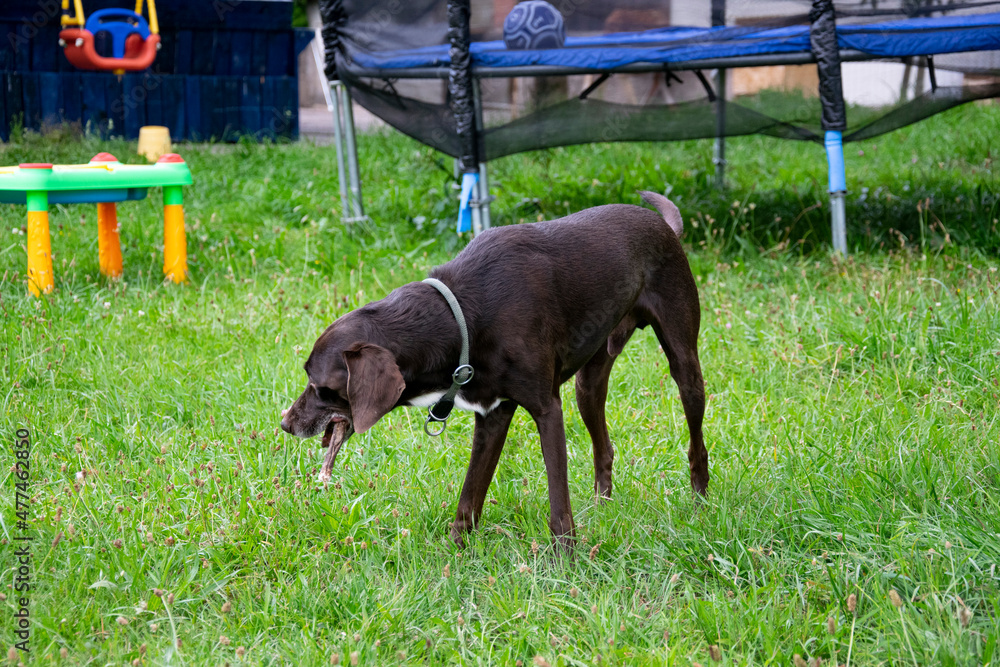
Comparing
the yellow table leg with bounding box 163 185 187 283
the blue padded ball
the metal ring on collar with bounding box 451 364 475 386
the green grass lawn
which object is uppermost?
the blue padded ball

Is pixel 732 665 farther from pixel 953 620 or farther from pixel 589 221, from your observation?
pixel 589 221

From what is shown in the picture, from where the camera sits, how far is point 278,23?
9.79 metres

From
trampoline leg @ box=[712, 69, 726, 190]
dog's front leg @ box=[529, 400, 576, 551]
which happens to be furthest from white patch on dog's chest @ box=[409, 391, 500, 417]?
trampoline leg @ box=[712, 69, 726, 190]

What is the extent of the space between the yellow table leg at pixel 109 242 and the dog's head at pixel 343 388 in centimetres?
294

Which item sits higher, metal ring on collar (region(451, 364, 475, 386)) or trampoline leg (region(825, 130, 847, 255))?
trampoline leg (region(825, 130, 847, 255))

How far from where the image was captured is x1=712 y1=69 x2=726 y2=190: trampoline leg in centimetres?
524

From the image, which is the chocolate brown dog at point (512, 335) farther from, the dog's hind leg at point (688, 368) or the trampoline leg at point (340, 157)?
the trampoline leg at point (340, 157)

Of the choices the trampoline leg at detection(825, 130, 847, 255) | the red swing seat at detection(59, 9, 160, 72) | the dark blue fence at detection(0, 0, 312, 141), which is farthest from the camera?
the dark blue fence at detection(0, 0, 312, 141)

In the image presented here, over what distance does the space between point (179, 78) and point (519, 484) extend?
814 centimetres

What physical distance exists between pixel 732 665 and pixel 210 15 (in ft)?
31.0

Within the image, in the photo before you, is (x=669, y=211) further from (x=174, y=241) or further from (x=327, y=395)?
(x=174, y=241)

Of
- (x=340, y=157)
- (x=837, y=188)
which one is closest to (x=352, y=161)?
(x=340, y=157)

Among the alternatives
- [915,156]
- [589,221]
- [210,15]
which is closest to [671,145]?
[915,156]

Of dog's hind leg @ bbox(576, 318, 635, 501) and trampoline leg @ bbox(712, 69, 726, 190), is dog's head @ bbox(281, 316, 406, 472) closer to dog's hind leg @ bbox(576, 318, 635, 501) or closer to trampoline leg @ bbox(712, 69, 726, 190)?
dog's hind leg @ bbox(576, 318, 635, 501)
